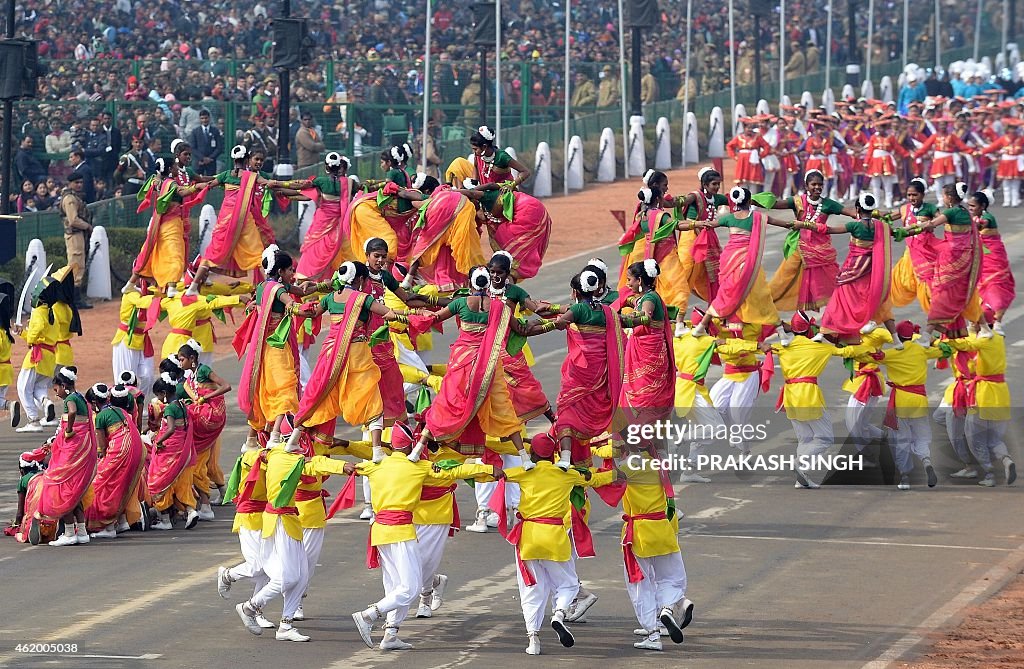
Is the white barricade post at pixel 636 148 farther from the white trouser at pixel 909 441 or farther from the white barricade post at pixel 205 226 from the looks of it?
the white trouser at pixel 909 441

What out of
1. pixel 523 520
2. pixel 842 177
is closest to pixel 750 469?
pixel 523 520

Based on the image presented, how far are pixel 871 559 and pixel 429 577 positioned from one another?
4.12 metres

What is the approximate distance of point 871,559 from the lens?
1666 centimetres

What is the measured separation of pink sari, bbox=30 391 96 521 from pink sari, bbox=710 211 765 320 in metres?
5.81

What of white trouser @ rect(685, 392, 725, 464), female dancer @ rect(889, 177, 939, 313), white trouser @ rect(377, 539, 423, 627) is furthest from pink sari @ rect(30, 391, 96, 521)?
female dancer @ rect(889, 177, 939, 313)

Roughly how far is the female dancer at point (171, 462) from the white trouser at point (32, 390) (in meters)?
4.60

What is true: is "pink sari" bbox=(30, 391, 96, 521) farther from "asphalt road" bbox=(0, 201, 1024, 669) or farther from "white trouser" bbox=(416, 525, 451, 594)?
"white trouser" bbox=(416, 525, 451, 594)

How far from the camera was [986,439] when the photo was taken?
779 inches

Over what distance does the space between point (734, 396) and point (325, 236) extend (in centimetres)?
480

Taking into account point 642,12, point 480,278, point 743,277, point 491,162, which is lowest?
point 743,277

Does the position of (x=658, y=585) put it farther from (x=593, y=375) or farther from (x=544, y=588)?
(x=593, y=375)

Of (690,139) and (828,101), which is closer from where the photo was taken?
(690,139)

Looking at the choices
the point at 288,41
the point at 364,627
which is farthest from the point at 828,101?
the point at 364,627

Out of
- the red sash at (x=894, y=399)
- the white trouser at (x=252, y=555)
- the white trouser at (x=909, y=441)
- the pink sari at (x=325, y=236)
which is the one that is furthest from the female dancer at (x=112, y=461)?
the white trouser at (x=909, y=441)
